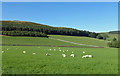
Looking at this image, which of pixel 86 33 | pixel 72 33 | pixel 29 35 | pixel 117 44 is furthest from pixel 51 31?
pixel 117 44

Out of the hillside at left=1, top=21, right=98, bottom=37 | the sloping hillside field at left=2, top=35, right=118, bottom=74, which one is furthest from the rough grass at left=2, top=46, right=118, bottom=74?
the hillside at left=1, top=21, right=98, bottom=37

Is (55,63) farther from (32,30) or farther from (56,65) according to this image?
(32,30)

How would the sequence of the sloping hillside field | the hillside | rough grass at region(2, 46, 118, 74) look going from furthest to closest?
the hillside, the sloping hillside field, rough grass at region(2, 46, 118, 74)

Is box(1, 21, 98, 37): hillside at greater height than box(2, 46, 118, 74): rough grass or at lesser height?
greater

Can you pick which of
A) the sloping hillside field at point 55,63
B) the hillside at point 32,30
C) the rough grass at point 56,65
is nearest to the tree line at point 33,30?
the hillside at point 32,30

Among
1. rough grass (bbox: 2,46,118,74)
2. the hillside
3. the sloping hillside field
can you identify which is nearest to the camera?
rough grass (bbox: 2,46,118,74)

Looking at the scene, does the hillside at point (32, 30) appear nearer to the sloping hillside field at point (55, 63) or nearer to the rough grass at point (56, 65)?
the sloping hillside field at point (55, 63)

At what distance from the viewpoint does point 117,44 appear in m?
57.8

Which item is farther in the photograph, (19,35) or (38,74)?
(19,35)

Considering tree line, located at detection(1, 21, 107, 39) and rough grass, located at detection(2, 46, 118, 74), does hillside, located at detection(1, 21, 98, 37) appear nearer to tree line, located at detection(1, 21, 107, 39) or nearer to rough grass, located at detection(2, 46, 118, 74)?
tree line, located at detection(1, 21, 107, 39)

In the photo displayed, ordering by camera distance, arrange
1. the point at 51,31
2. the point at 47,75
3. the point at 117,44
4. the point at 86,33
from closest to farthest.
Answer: the point at 47,75, the point at 117,44, the point at 51,31, the point at 86,33

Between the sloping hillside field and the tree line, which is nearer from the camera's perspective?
the sloping hillside field

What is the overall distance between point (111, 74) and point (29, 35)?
69.2 meters

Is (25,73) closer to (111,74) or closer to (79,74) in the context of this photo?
(79,74)
